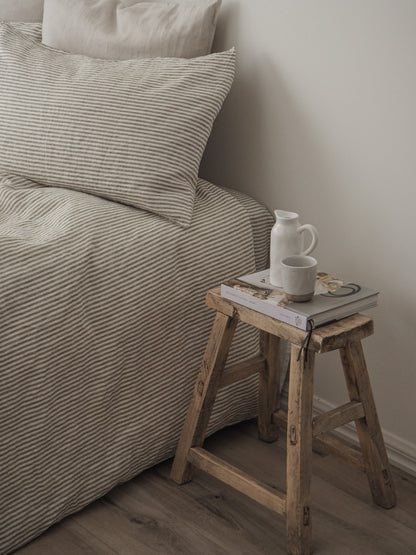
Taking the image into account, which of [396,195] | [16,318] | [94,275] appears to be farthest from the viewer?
[396,195]

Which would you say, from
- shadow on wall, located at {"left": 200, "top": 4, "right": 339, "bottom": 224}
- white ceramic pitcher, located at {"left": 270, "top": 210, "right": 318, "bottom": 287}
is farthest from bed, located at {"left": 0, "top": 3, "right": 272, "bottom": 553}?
white ceramic pitcher, located at {"left": 270, "top": 210, "right": 318, "bottom": 287}

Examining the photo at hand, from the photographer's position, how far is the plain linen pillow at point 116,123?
4.99ft

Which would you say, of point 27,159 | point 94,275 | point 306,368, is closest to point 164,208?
point 94,275

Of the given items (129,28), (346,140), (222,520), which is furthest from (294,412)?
(129,28)

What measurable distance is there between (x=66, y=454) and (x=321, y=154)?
901 millimetres

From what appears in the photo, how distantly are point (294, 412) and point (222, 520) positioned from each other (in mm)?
329

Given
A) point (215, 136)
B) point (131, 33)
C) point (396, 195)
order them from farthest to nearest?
point (215, 136) → point (131, 33) → point (396, 195)

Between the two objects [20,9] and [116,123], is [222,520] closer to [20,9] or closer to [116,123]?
[116,123]

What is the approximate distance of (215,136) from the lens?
1894 millimetres

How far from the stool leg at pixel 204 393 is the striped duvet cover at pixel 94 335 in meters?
0.06

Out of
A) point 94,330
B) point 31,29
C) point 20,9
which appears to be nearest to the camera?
point 94,330

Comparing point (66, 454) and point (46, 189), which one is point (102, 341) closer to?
point (66, 454)

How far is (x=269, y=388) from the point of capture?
64.7 inches

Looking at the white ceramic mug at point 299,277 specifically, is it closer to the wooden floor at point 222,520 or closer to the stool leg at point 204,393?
the stool leg at point 204,393
